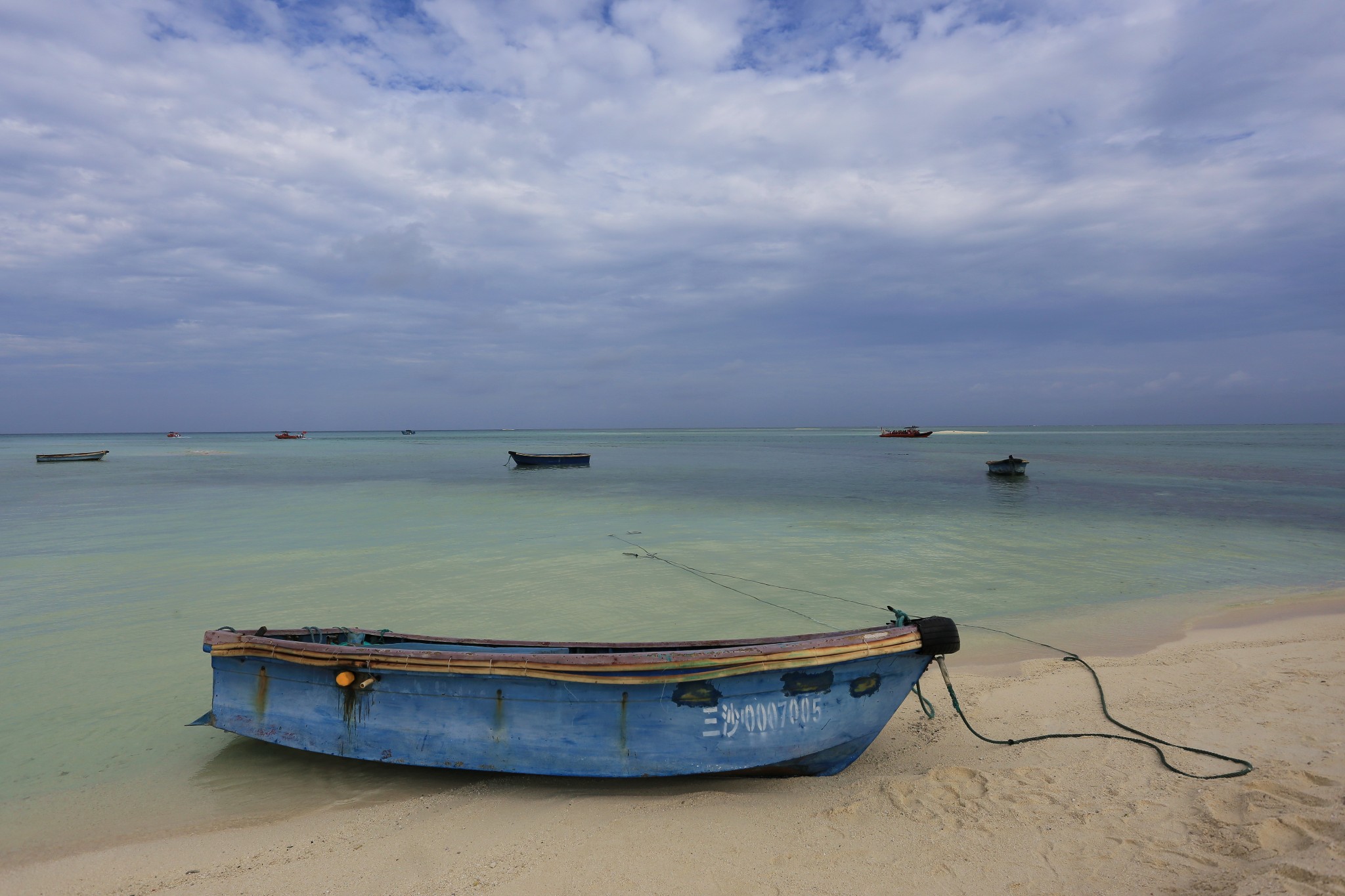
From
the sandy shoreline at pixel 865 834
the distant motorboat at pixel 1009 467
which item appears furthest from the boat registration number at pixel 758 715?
the distant motorboat at pixel 1009 467

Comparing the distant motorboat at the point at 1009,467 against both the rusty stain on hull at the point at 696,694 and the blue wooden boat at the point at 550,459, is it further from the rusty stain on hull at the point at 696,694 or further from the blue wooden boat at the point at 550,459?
the rusty stain on hull at the point at 696,694

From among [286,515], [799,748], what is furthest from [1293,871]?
[286,515]

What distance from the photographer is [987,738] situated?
17.4 feet

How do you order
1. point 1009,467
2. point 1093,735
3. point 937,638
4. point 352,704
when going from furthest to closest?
point 1009,467, point 1093,735, point 352,704, point 937,638

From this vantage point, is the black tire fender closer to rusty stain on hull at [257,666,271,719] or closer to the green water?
the green water

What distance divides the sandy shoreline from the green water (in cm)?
60

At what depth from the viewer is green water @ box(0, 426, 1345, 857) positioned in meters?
5.34

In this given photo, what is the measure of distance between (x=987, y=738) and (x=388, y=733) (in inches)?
178

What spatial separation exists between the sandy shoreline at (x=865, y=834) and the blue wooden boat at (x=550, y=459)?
4027 cm

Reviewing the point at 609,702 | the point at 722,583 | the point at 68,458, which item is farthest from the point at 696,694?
the point at 68,458

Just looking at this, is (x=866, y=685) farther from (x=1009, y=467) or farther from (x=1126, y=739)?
(x=1009, y=467)

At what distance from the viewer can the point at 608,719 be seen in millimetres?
4422

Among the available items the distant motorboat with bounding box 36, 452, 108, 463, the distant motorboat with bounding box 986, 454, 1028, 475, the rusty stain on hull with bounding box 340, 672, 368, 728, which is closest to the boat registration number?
the rusty stain on hull with bounding box 340, 672, 368, 728

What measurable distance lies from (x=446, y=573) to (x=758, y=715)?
9.34 meters
